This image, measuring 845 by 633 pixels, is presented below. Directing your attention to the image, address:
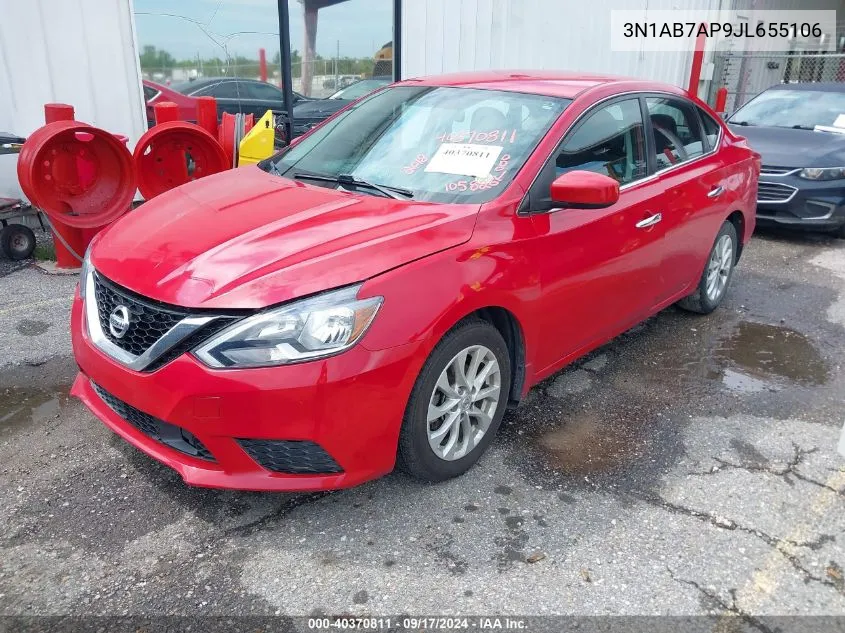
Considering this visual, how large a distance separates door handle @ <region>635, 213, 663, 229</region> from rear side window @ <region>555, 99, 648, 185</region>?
0.22 meters

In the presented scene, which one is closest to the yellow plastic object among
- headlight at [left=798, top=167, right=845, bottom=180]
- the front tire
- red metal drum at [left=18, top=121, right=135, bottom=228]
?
red metal drum at [left=18, top=121, right=135, bottom=228]

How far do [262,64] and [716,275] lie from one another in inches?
217

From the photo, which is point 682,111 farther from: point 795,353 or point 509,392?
point 509,392

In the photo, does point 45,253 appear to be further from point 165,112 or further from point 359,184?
point 359,184

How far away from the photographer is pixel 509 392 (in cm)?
322

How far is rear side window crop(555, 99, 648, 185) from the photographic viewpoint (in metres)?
3.34

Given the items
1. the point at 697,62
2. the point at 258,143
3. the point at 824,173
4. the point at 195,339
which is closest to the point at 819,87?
the point at 824,173

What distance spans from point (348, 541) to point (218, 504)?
22.8 inches

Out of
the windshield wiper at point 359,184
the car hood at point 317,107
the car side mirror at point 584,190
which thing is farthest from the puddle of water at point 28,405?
the car hood at point 317,107

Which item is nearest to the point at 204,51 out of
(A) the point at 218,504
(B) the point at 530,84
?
(B) the point at 530,84

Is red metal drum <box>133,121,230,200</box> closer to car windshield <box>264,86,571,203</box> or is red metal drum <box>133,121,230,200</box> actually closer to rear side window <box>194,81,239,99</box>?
rear side window <box>194,81,239,99</box>

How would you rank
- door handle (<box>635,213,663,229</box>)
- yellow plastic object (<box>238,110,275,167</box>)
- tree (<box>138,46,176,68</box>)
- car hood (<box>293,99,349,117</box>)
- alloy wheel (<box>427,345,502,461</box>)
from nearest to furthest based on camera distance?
1. alloy wheel (<box>427,345,502,461</box>)
2. door handle (<box>635,213,663,229</box>)
3. yellow plastic object (<box>238,110,275,167</box>)
4. tree (<box>138,46,176,68</box>)
5. car hood (<box>293,99,349,117</box>)

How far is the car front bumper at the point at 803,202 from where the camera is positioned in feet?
23.0

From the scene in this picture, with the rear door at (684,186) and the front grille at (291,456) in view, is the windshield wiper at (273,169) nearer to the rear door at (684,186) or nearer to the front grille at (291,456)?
the front grille at (291,456)
